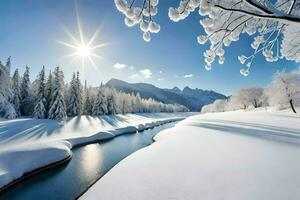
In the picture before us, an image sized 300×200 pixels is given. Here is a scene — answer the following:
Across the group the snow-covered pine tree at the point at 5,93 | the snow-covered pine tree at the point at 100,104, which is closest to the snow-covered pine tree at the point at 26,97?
the snow-covered pine tree at the point at 5,93

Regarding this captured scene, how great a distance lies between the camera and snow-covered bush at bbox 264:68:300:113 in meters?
40.3

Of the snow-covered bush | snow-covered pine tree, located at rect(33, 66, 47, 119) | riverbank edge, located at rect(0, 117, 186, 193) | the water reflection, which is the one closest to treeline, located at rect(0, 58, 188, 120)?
snow-covered pine tree, located at rect(33, 66, 47, 119)

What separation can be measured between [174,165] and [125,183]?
2.38 meters

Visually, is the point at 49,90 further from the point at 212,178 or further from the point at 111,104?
the point at 212,178

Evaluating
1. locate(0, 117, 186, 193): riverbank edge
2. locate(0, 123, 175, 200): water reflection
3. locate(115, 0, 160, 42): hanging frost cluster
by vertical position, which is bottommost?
locate(0, 123, 175, 200): water reflection

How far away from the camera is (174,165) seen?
877 cm

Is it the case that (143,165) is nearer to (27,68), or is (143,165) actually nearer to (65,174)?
(65,174)

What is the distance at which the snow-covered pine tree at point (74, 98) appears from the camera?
153 ft

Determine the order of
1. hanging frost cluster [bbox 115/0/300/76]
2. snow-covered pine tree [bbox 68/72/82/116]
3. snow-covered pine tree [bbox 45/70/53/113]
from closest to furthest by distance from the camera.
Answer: hanging frost cluster [bbox 115/0/300/76] → snow-covered pine tree [bbox 45/70/53/113] → snow-covered pine tree [bbox 68/72/82/116]

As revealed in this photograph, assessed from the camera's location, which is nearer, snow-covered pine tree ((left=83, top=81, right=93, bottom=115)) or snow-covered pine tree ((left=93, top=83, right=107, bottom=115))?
snow-covered pine tree ((left=93, top=83, right=107, bottom=115))

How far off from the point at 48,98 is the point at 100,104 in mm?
15936

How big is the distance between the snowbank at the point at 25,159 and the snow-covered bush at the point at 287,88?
142 feet

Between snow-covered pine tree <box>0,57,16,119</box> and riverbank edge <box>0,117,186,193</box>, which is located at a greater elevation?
snow-covered pine tree <box>0,57,16,119</box>

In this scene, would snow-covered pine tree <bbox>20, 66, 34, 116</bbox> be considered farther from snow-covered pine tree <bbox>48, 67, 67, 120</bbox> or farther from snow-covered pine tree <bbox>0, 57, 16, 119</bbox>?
snow-covered pine tree <bbox>48, 67, 67, 120</bbox>
